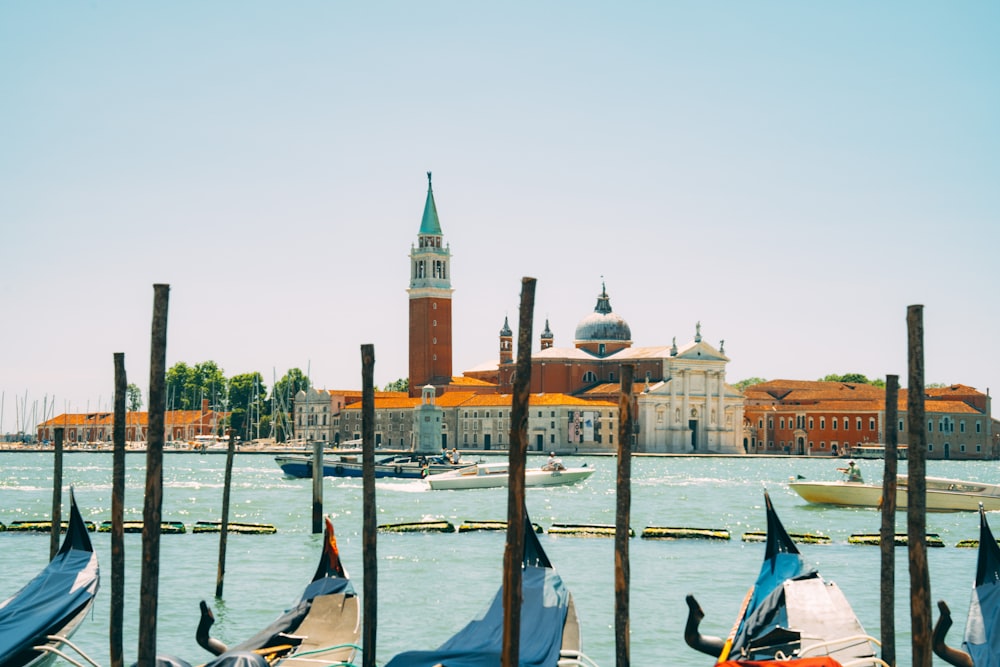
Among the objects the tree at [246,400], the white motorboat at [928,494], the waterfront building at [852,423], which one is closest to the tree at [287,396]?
the tree at [246,400]

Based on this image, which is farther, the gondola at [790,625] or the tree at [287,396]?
the tree at [287,396]

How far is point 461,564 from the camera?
71.2 feet

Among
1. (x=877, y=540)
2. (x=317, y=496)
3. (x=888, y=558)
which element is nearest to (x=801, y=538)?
(x=877, y=540)

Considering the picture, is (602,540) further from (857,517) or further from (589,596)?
(857,517)

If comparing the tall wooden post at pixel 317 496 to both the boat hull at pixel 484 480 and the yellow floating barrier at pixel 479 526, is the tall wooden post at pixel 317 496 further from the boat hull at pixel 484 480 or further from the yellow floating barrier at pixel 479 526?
the boat hull at pixel 484 480

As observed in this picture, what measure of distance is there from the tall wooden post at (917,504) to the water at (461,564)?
4.81 meters

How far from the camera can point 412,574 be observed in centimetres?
2047

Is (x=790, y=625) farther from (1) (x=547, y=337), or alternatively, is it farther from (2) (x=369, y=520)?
(1) (x=547, y=337)

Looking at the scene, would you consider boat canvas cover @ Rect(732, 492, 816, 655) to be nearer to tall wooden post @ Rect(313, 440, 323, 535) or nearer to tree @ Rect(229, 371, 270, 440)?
tall wooden post @ Rect(313, 440, 323, 535)

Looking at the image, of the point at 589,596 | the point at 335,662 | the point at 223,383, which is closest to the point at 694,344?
the point at 223,383

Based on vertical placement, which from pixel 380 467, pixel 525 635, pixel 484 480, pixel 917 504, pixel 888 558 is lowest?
pixel 484 480

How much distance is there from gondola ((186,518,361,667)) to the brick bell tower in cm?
7743

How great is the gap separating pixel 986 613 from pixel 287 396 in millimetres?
102039

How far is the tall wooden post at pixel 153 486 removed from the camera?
9430mm
